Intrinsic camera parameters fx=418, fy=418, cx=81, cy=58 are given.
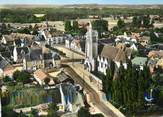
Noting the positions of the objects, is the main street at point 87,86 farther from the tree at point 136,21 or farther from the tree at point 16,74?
the tree at point 136,21

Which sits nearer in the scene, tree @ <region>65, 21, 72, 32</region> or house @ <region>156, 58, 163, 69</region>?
tree @ <region>65, 21, 72, 32</region>

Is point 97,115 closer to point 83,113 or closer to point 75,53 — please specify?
point 83,113

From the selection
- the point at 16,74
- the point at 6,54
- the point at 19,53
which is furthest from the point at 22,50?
the point at 16,74

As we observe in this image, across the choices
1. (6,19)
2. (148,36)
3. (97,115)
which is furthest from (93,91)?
(148,36)

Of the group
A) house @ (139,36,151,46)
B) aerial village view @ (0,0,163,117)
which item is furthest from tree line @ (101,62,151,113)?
house @ (139,36,151,46)

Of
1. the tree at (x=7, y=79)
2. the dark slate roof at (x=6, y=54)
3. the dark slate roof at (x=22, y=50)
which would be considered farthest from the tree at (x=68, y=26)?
the tree at (x=7, y=79)

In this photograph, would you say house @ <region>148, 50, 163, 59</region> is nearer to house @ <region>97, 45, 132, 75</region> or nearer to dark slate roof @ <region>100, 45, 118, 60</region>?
house @ <region>97, 45, 132, 75</region>

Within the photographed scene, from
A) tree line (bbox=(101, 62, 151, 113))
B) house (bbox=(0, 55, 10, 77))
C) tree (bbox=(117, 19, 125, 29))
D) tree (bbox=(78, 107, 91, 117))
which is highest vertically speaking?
tree (bbox=(117, 19, 125, 29))

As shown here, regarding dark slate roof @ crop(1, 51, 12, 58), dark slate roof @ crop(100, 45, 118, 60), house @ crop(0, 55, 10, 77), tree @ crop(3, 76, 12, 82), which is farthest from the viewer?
dark slate roof @ crop(1, 51, 12, 58)

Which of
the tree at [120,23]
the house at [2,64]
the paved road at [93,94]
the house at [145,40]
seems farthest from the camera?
the house at [145,40]
